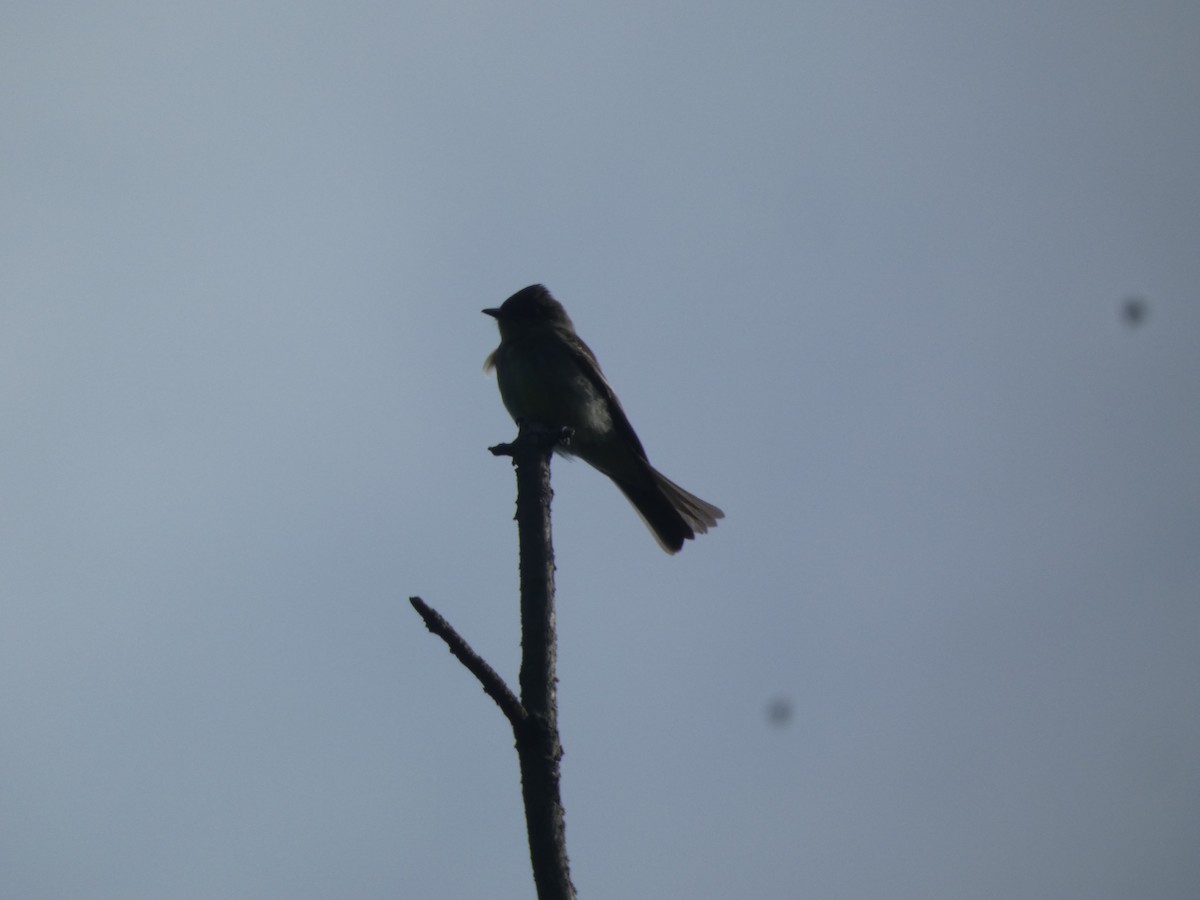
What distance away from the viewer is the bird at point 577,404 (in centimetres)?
928

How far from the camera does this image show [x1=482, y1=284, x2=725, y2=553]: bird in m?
9.28

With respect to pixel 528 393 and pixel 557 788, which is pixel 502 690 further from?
pixel 528 393

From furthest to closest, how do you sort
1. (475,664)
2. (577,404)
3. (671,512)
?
1. (671,512)
2. (577,404)
3. (475,664)

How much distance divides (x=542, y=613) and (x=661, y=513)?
5615 mm

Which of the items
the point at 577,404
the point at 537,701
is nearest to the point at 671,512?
→ the point at 577,404

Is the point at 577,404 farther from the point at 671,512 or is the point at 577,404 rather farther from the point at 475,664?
the point at 475,664

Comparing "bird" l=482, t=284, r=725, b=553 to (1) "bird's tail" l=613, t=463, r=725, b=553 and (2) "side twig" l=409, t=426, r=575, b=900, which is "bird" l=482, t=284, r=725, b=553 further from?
(2) "side twig" l=409, t=426, r=575, b=900

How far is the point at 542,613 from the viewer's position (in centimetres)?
430

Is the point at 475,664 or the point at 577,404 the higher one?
the point at 577,404

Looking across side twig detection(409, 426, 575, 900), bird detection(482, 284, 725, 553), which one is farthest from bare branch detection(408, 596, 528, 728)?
bird detection(482, 284, 725, 553)

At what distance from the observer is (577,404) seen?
9266 millimetres

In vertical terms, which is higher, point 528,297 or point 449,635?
point 528,297

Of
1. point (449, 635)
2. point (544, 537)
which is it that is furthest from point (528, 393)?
point (449, 635)

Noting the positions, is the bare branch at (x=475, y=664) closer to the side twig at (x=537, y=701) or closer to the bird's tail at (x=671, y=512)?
the side twig at (x=537, y=701)
